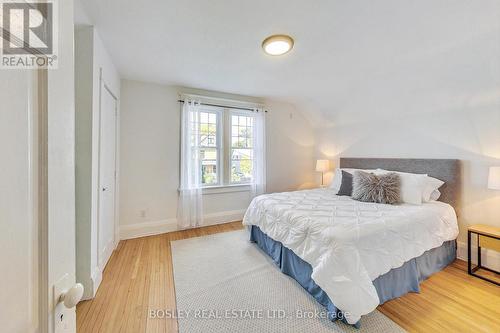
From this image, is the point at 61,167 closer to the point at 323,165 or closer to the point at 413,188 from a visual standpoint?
the point at 413,188

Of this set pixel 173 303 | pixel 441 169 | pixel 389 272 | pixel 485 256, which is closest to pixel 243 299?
pixel 173 303

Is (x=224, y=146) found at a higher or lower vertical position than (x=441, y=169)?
Answer: higher

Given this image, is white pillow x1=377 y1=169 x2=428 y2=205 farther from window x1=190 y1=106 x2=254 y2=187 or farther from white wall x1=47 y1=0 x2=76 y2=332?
white wall x1=47 y1=0 x2=76 y2=332

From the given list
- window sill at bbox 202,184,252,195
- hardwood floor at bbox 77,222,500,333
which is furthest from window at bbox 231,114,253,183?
hardwood floor at bbox 77,222,500,333

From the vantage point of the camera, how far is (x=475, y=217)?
2.44m

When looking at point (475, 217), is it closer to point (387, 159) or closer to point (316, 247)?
point (387, 159)

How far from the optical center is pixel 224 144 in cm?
381

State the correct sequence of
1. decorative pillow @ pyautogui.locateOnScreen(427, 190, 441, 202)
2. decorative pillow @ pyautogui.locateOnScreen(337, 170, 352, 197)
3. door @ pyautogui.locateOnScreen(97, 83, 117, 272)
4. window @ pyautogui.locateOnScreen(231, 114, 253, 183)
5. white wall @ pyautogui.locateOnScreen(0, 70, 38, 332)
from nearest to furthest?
1. white wall @ pyautogui.locateOnScreen(0, 70, 38, 332)
2. door @ pyautogui.locateOnScreen(97, 83, 117, 272)
3. decorative pillow @ pyautogui.locateOnScreen(427, 190, 441, 202)
4. decorative pillow @ pyautogui.locateOnScreen(337, 170, 352, 197)
5. window @ pyautogui.locateOnScreen(231, 114, 253, 183)

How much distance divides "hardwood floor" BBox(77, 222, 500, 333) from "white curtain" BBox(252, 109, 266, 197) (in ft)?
6.80

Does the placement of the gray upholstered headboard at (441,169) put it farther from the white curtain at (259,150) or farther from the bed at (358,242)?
the white curtain at (259,150)

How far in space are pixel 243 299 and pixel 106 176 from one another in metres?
1.98

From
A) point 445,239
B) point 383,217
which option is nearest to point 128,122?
point 383,217

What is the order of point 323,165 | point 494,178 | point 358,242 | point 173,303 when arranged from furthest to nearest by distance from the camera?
point 323,165
point 494,178
point 173,303
point 358,242

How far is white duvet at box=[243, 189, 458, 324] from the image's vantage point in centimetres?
152
